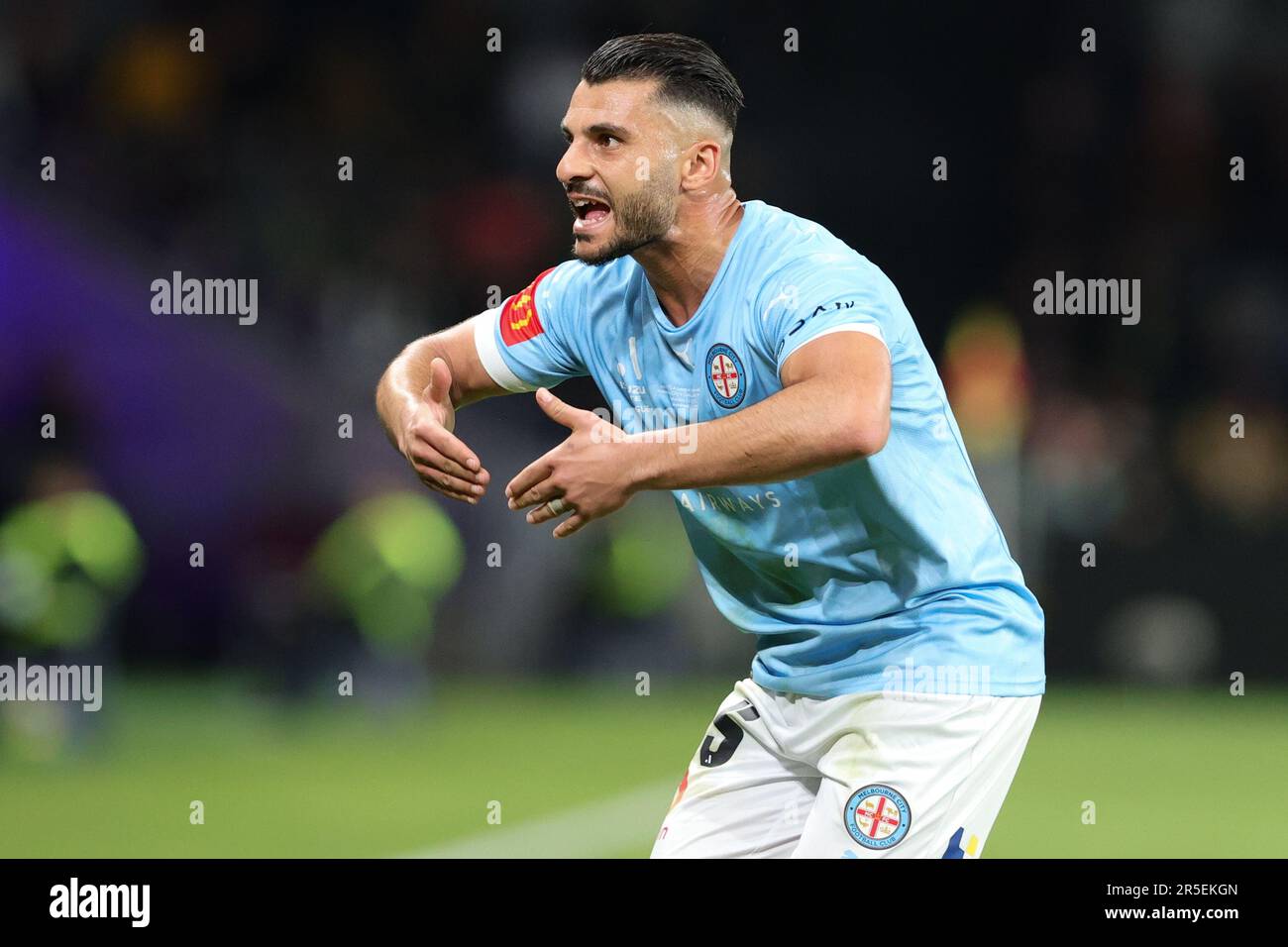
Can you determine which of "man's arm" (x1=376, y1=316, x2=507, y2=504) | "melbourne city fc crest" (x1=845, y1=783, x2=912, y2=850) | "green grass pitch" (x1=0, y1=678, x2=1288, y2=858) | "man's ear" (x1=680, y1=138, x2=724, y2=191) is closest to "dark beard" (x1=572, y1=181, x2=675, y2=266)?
"man's ear" (x1=680, y1=138, x2=724, y2=191)

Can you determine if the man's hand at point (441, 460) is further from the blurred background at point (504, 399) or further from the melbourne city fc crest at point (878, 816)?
the blurred background at point (504, 399)

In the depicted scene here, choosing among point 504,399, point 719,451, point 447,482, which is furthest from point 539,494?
point 504,399

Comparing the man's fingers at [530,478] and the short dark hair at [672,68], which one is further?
the short dark hair at [672,68]

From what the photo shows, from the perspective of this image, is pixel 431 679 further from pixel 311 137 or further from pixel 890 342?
pixel 890 342

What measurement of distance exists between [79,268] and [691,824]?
8.17m

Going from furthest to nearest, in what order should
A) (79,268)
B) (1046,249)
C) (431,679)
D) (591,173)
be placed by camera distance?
(1046,249) → (79,268) → (431,679) → (591,173)

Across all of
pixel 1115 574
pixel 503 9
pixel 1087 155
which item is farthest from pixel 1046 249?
pixel 503 9

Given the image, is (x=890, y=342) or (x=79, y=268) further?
(x=79, y=268)

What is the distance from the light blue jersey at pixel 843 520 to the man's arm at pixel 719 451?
11.3 inches

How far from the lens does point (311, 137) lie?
40.2 ft

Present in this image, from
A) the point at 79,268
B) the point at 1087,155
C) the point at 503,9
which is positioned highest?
the point at 503,9

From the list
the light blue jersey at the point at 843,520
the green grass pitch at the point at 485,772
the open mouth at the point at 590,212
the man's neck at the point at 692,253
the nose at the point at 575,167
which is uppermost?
the nose at the point at 575,167

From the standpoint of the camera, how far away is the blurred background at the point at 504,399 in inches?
352

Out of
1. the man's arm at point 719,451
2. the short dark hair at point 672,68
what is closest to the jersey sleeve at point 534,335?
the short dark hair at point 672,68
